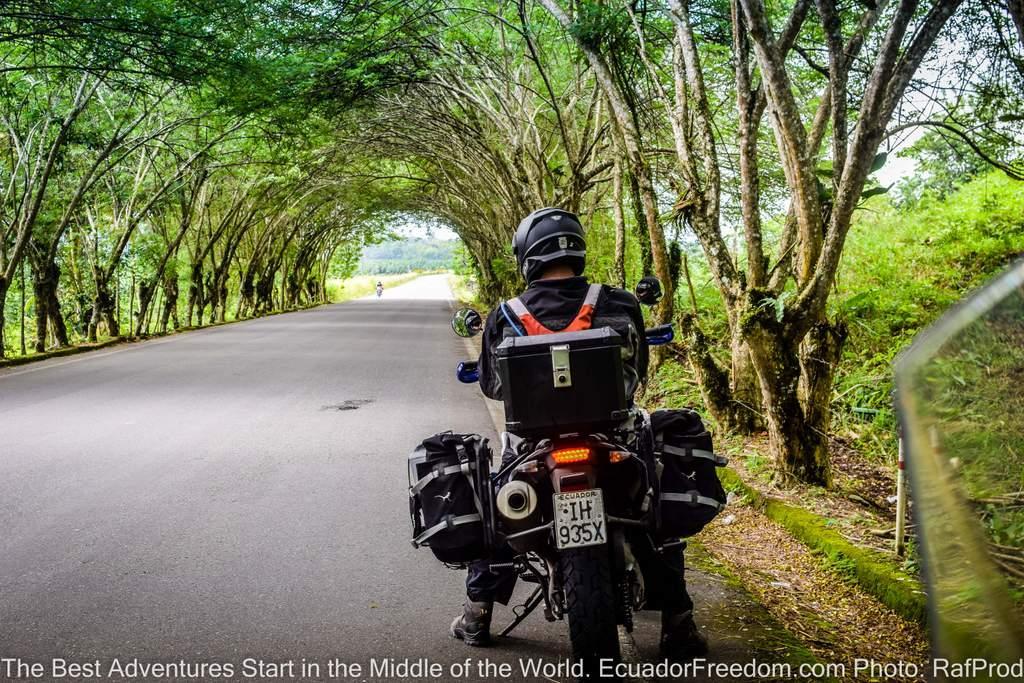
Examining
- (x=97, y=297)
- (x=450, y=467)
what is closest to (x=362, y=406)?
(x=450, y=467)

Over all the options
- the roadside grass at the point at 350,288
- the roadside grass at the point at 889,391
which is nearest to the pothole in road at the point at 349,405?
the roadside grass at the point at 889,391

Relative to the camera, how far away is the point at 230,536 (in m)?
4.80

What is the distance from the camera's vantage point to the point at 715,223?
6.02 m

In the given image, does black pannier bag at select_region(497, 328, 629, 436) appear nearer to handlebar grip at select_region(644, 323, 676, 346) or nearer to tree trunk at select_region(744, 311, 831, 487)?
handlebar grip at select_region(644, 323, 676, 346)

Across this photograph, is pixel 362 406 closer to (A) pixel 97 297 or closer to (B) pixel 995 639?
(B) pixel 995 639

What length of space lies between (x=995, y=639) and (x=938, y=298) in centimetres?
889

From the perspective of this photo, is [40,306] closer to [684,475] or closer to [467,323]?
[467,323]

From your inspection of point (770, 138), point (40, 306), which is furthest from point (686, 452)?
point (40, 306)

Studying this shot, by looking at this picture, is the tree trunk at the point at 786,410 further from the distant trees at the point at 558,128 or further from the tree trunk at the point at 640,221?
the tree trunk at the point at 640,221

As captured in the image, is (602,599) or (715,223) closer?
(602,599)

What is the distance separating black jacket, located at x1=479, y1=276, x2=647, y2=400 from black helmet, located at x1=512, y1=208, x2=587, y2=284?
0.07 m

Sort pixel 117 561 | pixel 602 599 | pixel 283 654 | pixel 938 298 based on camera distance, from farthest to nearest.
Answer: pixel 938 298 → pixel 117 561 → pixel 283 654 → pixel 602 599

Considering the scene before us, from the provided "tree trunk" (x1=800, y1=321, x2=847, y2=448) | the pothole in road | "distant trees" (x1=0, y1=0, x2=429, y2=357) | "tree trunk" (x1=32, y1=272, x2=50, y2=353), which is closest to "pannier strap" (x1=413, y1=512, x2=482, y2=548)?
"tree trunk" (x1=800, y1=321, x2=847, y2=448)

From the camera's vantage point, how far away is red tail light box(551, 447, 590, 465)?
2.82m
